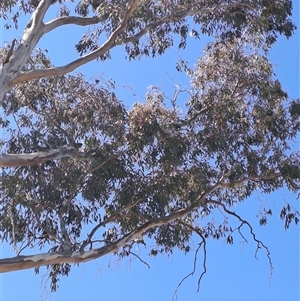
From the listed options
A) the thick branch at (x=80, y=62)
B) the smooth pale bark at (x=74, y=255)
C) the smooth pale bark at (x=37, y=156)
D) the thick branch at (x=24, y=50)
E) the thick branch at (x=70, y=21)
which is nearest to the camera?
the smooth pale bark at (x=74, y=255)

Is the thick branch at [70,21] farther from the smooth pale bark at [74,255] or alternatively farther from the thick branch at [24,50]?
the smooth pale bark at [74,255]

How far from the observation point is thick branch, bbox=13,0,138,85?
27.7 ft

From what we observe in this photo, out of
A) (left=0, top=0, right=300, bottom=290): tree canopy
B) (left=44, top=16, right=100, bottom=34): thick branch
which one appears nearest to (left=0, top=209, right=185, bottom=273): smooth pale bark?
(left=0, top=0, right=300, bottom=290): tree canopy

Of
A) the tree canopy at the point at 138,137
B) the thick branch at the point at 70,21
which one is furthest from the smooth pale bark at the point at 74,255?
the thick branch at the point at 70,21

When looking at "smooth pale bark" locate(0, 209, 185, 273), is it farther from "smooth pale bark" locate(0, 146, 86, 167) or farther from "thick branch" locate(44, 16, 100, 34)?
"thick branch" locate(44, 16, 100, 34)

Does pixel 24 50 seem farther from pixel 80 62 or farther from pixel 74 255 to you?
pixel 74 255

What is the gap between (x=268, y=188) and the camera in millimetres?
10141

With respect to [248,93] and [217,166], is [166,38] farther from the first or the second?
[217,166]

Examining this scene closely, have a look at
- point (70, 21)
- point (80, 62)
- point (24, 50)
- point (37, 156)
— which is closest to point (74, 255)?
point (37, 156)

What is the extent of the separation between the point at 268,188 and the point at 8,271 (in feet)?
14.0

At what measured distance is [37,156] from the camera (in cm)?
838

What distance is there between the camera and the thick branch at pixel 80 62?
8.45 m

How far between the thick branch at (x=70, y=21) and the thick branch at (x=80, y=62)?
0.70 meters

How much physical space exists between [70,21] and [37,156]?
258 centimetres
